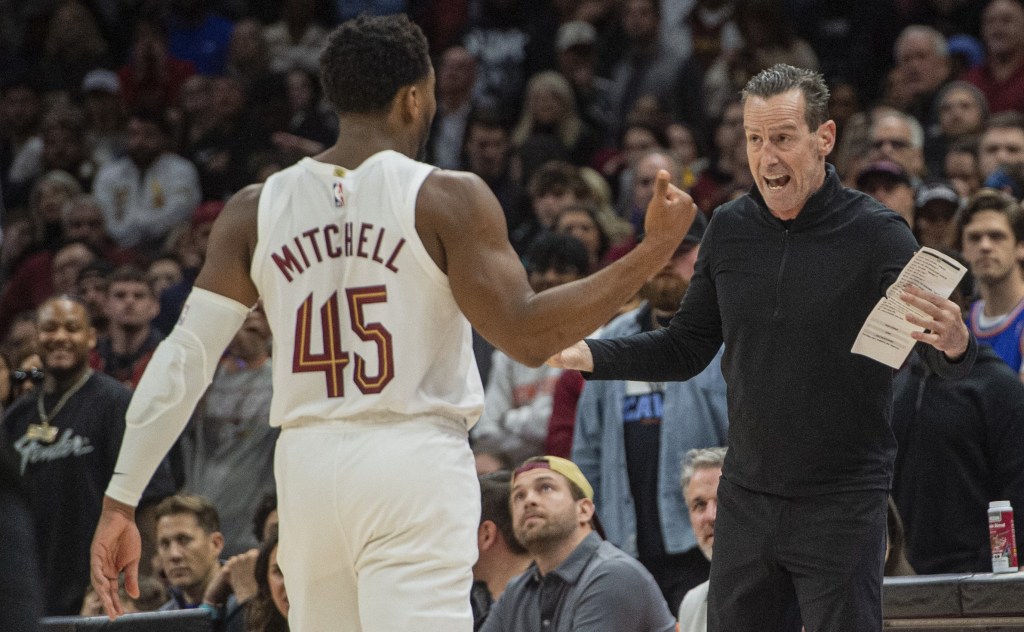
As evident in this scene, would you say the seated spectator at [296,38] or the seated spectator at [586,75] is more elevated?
the seated spectator at [296,38]

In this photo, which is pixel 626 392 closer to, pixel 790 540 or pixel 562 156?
pixel 790 540

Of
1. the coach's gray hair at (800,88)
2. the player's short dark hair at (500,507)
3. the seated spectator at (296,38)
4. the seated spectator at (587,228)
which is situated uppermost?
the seated spectator at (296,38)

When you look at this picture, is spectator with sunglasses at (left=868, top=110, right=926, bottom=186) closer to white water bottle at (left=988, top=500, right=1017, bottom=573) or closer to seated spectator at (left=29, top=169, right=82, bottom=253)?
white water bottle at (left=988, top=500, right=1017, bottom=573)

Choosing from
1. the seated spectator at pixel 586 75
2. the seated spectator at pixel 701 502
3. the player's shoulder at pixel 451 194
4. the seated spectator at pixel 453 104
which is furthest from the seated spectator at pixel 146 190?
the player's shoulder at pixel 451 194

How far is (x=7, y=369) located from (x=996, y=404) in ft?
17.8

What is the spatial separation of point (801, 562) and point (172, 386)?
1625 millimetres

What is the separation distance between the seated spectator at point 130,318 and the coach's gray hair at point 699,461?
4200 millimetres

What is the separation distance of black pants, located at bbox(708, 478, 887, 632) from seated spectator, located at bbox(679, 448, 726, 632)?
1691mm

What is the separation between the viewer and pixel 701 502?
19.6ft

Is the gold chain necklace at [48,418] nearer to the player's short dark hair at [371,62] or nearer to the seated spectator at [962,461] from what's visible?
the seated spectator at [962,461]

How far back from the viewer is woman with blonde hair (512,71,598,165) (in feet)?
35.8

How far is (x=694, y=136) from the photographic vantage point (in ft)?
34.2

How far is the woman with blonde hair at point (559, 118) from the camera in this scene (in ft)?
35.8

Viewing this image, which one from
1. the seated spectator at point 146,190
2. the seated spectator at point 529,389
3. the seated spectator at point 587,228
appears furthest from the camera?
Answer: the seated spectator at point 146,190
